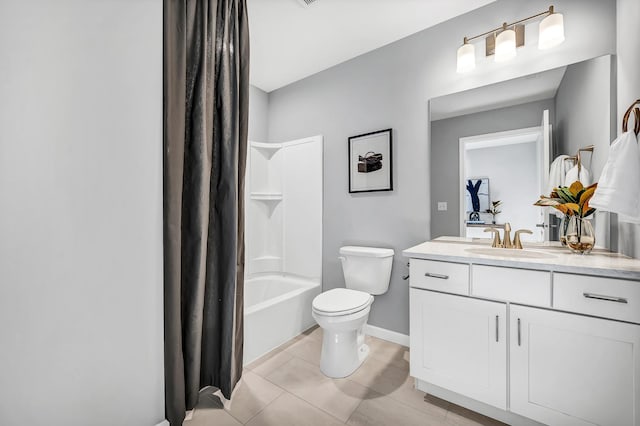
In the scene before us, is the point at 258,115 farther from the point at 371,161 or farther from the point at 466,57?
the point at 466,57

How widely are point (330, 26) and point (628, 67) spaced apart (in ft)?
5.95

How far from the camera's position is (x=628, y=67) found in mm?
1347

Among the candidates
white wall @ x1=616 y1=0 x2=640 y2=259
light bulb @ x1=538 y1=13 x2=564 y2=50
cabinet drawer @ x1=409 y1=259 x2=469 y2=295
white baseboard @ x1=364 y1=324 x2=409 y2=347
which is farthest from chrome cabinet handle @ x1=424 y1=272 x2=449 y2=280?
light bulb @ x1=538 y1=13 x2=564 y2=50

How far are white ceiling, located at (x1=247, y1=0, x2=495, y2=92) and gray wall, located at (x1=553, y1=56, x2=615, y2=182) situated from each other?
0.80 metres

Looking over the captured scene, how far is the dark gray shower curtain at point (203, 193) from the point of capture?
126 cm

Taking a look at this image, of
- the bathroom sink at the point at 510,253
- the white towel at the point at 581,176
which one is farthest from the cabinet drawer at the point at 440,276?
the white towel at the point at 581,176

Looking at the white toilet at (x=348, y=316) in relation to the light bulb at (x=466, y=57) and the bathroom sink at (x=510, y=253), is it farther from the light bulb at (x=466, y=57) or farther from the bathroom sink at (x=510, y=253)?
the light bulb at (x=466, y=57)

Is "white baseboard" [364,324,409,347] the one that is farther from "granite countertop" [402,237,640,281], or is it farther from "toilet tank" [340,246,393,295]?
"granite countertop" [402,237,640,281]

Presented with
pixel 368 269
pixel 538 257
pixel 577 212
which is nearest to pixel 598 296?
pixel 538 257

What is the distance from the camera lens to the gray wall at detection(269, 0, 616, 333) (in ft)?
5.53

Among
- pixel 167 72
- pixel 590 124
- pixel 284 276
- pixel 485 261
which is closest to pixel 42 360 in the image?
pixel 167 72

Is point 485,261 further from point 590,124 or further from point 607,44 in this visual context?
point 607,44

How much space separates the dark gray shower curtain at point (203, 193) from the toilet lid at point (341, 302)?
1.80 ft

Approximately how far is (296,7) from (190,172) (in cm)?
146
